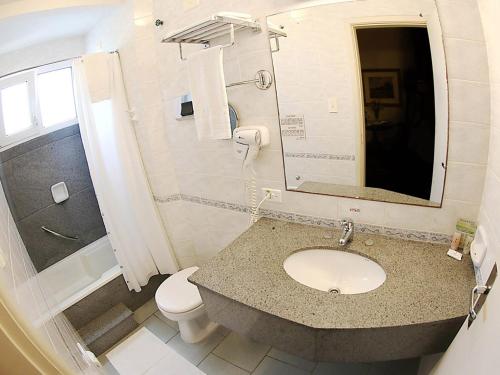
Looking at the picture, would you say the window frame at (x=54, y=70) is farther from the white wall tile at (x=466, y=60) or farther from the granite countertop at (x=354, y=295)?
the white wall tile at (x=466, y=60)

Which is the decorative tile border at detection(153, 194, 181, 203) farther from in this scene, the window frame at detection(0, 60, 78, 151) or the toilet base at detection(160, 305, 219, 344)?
the window frame at detection(0, 60, 78, 151)

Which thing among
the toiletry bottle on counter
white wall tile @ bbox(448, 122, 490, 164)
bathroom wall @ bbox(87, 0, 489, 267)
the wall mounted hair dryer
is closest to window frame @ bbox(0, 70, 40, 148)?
bathroom wall @ bbox(87, 0, 489, 267)

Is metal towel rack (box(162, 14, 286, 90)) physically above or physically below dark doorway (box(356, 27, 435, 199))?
above

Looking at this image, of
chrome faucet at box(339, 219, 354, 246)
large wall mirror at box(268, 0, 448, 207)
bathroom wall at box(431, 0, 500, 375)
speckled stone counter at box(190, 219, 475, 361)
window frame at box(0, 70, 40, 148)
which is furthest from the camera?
window frame at box(0, 70, 40, 148)

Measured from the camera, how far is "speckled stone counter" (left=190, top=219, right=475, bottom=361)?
0.85 m

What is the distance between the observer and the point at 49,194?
223 cm

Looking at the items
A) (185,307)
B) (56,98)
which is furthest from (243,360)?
(56,98)

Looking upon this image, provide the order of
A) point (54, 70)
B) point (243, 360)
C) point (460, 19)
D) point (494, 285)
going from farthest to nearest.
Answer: point (54, 70) < point (243, 360) < point (460, 19) < point (494, 285)

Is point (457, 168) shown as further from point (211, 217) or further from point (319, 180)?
point (211, 217)

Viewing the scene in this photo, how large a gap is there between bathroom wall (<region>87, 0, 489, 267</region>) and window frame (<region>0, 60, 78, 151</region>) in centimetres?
41

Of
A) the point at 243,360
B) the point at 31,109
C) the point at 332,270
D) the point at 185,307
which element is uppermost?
the point at 31,109

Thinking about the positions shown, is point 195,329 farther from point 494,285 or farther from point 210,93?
point 494,285

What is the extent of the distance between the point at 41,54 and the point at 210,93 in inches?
65.5

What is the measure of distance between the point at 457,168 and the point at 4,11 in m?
2.25
